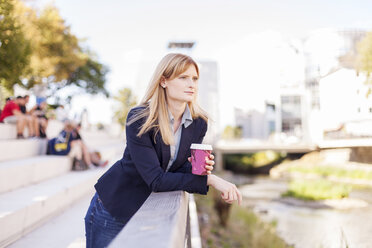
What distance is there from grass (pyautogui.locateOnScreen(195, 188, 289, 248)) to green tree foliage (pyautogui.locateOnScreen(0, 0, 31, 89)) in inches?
173

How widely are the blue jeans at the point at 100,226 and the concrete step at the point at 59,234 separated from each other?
60cm

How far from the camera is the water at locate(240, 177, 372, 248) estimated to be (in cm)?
717

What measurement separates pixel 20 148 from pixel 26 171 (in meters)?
1.09

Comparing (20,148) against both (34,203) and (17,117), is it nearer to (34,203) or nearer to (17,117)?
(17,117)

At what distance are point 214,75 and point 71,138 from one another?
32098 mm

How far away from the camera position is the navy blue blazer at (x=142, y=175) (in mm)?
1392

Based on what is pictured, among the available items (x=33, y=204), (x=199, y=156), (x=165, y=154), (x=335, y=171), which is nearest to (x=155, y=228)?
(x=199, y=156)

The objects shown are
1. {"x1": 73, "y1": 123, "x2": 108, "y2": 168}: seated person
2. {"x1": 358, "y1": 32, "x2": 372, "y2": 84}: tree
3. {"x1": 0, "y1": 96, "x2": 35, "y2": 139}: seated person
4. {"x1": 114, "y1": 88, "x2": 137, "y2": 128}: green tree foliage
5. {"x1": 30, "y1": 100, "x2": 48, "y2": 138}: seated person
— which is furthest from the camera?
{"x1": 114, "y1": 88, "x2": 137, "y2": 128}: green tree foliage

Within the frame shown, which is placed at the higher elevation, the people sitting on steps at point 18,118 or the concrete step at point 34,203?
the people sitting on steps at point 18,118

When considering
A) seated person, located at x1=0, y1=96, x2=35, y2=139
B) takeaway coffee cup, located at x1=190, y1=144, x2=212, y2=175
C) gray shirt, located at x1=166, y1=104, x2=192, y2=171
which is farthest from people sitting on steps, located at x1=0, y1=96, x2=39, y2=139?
takeaway coffee cup, located at x1=190, y1=144, x2=212, y2=175

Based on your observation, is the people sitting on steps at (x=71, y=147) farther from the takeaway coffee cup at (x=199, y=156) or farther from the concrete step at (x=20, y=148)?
the takeaway coffee cup at (x=199, y=156)

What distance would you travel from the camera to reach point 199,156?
1.32 metres

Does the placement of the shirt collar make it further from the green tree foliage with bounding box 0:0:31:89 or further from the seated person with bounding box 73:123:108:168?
the seated person with bounding box 73:123:108:168

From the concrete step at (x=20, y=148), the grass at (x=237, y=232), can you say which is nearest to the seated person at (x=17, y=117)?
the concrete step at (x=20, y=148)
